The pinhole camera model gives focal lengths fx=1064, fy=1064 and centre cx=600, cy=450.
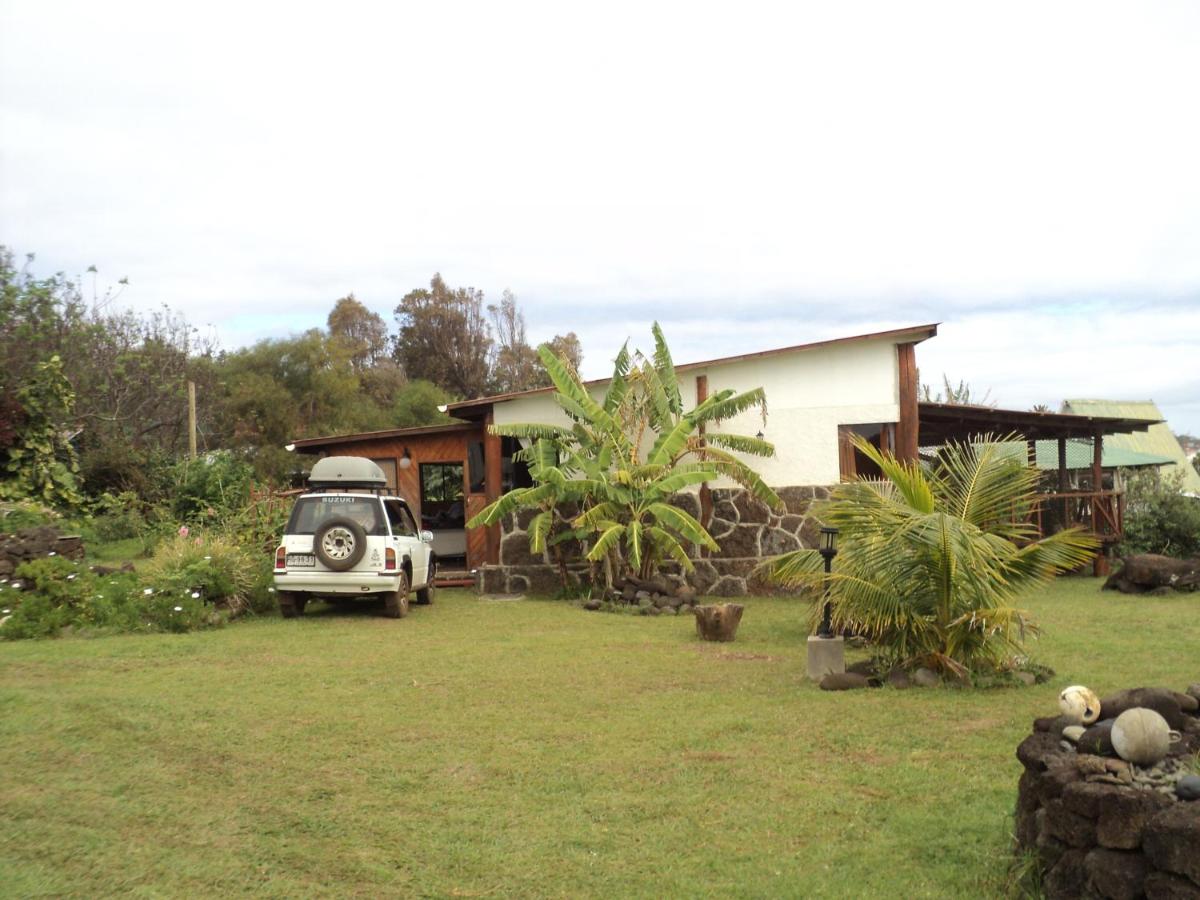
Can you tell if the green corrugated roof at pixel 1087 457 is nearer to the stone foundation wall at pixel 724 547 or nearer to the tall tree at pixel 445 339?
the stone foundation wall at pixel 724 547

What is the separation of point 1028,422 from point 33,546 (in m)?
16.4

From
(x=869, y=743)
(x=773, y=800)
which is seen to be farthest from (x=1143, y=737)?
(x=869, y=743)

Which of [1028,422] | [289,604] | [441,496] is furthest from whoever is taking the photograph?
[441,496]

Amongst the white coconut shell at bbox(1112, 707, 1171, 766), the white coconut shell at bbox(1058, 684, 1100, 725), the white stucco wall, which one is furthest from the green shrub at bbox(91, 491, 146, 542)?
the white coconut shell at bbox(1112, 707, 1171, 766)

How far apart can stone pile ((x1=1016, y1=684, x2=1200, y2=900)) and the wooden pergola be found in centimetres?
1376

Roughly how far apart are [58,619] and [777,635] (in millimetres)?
8555

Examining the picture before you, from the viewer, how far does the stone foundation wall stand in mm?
17406

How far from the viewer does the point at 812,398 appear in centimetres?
1733

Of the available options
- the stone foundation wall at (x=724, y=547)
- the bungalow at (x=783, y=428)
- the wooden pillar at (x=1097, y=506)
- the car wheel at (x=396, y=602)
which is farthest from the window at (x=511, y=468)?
the wooden pillar at (x=1097, y=506)

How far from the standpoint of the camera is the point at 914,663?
9328 mm

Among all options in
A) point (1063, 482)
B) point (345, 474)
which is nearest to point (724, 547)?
point (345, 474)

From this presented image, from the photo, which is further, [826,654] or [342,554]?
[342,554]

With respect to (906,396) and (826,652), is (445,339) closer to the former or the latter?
(906,396)

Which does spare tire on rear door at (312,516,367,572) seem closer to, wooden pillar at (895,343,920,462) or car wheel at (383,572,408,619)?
car wheel at (383,572,408,619)
